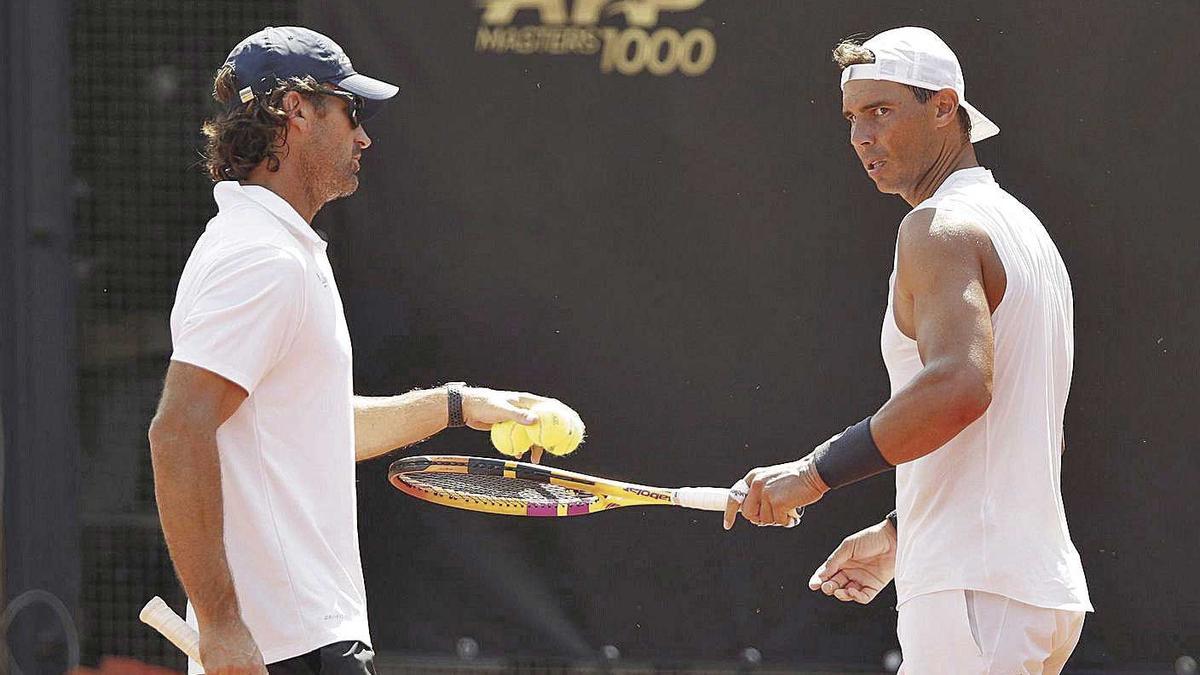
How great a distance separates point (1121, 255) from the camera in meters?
4.05

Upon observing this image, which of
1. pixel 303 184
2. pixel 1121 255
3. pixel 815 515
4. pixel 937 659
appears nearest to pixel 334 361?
pixel 303 184

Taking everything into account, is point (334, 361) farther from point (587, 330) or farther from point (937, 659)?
point (587, 330)

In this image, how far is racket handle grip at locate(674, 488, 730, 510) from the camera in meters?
3.08

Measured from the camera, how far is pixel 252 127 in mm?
2785

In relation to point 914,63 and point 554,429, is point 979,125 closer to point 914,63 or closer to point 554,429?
point 914,63

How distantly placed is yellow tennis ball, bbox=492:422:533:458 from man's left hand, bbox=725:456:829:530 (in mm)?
500

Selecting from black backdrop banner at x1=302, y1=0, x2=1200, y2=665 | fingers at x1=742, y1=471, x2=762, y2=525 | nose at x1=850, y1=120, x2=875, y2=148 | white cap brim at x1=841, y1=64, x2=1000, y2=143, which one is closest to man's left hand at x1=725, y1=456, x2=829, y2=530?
fingers at x1=742, y1=471, x2=762, y2=525

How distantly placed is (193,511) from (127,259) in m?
2.06

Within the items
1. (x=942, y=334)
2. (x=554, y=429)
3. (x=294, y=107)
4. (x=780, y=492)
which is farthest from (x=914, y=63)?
(x=294, y=107)

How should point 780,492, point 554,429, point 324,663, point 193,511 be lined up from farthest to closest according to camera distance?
point 554,429 < point 780,492 < point 324,663 < point 193,511

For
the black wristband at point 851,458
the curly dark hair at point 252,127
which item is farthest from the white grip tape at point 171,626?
the black wristband at point 851,458

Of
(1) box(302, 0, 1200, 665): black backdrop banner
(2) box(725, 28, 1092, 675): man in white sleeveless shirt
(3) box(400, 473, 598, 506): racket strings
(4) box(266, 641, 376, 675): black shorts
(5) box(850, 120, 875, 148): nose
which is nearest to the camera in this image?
(4) box(266, 641, 376, 675): black shorts

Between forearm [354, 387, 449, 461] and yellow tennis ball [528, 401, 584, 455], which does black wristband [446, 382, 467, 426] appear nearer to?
forearm [354, 387, 449, 461]

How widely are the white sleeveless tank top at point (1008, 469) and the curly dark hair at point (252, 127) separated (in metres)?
1.13
